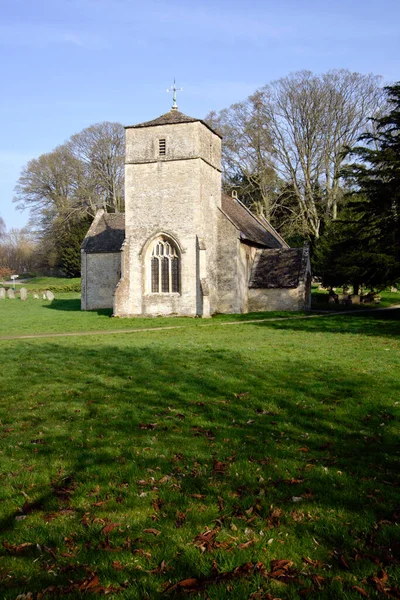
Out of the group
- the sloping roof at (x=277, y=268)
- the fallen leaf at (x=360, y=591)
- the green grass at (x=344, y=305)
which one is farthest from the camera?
the green grass at (x=344, y=305)

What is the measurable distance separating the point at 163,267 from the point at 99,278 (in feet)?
28.5

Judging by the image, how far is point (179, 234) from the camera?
31500 mm

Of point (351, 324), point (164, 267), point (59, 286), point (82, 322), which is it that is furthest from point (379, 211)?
point (59, 286)

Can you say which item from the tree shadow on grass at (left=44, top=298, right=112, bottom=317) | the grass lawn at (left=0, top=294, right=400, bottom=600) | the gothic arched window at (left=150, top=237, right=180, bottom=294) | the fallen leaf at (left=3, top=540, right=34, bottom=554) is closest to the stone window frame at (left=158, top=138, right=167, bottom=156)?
the gothic arched window at (left=150, top=237, right=180, bottom=294)

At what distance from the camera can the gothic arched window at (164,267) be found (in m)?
31.9

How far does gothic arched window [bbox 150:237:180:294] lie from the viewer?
3192 centimetres

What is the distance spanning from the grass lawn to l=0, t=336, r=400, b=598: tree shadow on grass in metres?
0.02

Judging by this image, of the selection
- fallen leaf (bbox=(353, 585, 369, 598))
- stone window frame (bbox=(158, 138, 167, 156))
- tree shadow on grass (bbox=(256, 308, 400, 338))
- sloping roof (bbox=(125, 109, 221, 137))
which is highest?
sloping roof (bbox=(125, 109, 221, 137))

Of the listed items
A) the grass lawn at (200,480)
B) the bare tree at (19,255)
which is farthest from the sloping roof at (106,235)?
the bare tree at (19,255)

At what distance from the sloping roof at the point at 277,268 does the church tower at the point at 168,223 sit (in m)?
4.06

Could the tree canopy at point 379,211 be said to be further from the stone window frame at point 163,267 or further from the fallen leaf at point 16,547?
the fallen leaf at point 16,547

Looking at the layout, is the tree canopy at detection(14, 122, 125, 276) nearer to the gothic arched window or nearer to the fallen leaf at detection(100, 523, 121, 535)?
the gothic arched window

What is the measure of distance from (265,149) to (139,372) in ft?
134

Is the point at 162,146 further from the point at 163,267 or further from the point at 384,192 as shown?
the point at 384,192
